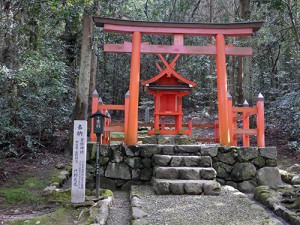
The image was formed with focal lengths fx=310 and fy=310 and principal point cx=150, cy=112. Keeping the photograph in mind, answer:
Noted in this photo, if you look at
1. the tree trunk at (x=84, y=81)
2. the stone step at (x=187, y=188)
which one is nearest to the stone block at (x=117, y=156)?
the stone step at (x=187, y=188)

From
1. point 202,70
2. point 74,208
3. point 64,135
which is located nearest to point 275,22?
point 64,135

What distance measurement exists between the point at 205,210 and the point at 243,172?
8.45ft

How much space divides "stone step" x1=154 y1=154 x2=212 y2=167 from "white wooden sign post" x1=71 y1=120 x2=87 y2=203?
1.94 m

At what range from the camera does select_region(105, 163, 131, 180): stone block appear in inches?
279

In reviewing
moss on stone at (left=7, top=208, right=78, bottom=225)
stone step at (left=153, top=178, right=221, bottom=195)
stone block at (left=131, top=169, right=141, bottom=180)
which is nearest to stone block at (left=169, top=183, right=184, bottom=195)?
stone step at (left=153, top=178, right=221, bottom=195)

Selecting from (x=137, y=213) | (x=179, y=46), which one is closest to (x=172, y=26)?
(x=179, y=46)

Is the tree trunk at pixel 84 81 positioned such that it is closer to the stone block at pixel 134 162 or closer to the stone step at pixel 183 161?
the stone block at pixel 134 162

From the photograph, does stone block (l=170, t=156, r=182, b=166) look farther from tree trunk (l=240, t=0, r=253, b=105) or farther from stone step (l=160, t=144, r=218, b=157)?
tree trunk (l=240, t=0, r=253, b=105)

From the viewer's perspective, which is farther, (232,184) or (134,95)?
(134,95)

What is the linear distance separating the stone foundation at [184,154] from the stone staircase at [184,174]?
243mm

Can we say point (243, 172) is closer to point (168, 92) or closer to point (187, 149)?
point (187, 149)

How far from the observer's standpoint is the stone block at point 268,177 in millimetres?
6991

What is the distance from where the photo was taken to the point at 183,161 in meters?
6.70

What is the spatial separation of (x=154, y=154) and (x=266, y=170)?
2.59 m
